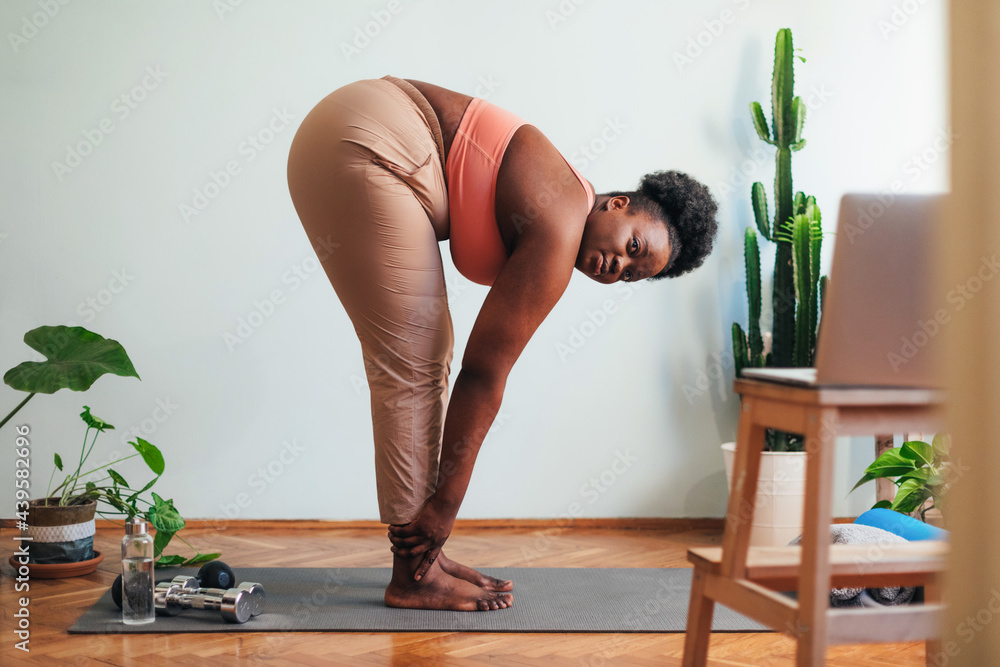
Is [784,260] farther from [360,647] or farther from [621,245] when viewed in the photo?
[360,647]

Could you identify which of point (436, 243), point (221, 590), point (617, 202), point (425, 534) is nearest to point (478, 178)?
point (436, 243)

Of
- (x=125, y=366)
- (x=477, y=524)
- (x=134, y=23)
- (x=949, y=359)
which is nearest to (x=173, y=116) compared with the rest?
(x=134, y=23)

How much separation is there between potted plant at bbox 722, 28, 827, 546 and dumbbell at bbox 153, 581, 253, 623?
1568 millimetres

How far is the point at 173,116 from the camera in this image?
2678mm

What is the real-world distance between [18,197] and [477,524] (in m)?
1.78

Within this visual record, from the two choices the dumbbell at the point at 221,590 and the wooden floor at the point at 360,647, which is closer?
the wooden floor at the point at 360,647

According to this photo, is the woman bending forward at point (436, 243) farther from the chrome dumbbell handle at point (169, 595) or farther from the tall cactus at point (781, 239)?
the tall cactus at point (781, 239)

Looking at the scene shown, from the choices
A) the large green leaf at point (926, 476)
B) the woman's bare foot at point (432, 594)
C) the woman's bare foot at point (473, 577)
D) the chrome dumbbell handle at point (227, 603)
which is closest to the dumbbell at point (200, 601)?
the chrome dumbbell handle at point (227, 603)

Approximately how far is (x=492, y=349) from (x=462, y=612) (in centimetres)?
55

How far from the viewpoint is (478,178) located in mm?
1646

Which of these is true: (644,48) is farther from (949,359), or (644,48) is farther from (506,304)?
(949,359)

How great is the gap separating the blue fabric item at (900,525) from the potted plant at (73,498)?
1599 mm

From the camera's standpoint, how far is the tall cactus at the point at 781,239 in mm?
2701

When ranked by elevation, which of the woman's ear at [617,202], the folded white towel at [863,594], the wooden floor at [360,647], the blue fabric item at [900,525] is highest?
the woman's ear at [617,202]
